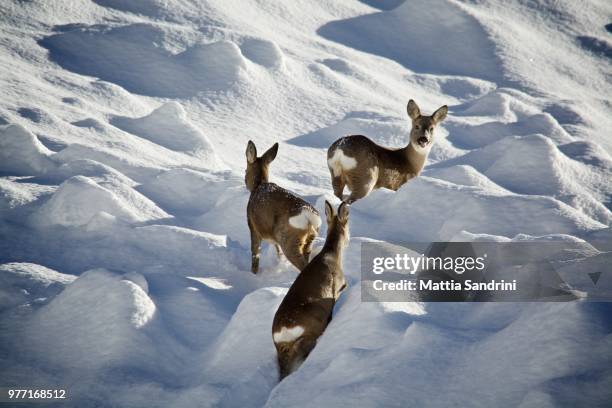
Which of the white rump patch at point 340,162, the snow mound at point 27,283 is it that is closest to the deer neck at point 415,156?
the white rump patch at point 340,162

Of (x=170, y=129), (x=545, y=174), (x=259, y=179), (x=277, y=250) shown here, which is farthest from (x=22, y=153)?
(x=545, y=174)

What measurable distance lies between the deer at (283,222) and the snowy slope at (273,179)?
38 cm

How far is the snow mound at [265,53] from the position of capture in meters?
12.0

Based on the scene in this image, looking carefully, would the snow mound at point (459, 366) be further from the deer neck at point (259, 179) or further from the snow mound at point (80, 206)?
the snow mound at point (80, 206)

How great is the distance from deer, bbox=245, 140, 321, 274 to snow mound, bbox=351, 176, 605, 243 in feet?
4.65

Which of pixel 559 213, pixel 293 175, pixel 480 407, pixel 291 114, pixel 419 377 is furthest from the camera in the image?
pixel 291 114

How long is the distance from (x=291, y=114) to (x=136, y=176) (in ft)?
12.6

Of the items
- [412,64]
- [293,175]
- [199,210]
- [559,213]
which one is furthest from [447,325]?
[412,64]

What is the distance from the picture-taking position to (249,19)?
45.7ft

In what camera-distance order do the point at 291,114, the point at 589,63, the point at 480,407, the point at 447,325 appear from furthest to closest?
1. the point at 589,63
2. the point at 291,114
3. the point at 447,325
4. the point at 480,407

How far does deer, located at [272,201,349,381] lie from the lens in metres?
4.34

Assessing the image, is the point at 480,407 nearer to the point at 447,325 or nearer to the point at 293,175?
the point at 447,325

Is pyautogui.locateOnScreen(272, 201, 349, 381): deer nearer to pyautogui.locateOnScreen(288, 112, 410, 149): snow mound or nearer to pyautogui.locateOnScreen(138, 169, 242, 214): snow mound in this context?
pyautogui.locateOnScreen(138, 169, 242, 214): snow mound

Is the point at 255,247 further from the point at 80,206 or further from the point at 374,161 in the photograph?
the point at 80,206
